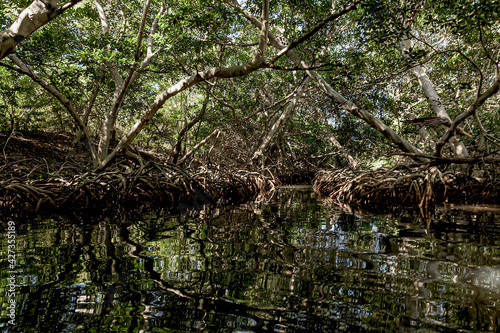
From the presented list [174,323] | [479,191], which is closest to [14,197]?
[174,323]

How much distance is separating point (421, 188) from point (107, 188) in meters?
5.17

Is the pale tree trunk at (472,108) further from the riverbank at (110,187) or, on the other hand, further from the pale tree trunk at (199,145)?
the pale tree trunk at (199,145)

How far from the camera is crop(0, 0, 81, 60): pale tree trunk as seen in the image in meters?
2.68

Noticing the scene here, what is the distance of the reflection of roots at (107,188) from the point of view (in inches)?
150

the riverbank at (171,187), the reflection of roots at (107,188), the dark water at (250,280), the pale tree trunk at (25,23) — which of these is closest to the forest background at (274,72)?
the pale tree trunk at (25,23)

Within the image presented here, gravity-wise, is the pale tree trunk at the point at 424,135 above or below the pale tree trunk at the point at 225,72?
above

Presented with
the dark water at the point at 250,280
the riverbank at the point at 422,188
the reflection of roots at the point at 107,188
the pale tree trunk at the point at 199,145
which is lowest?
the dark water at the point at 250,280

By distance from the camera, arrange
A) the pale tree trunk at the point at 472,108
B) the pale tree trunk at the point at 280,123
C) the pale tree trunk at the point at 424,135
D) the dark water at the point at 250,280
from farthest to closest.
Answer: the pale tree trunk at the point at 280,123, the pale tree trunk at the point at 424,135, the pale tree trunk at the point at 472,108, the dark water at the point at 250,280

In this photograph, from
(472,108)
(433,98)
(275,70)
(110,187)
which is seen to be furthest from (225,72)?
(275,70)

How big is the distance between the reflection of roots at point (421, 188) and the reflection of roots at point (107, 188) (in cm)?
276

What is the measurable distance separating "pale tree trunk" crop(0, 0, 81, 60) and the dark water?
181 cm

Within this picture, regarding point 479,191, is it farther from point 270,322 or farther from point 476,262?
point 270,322

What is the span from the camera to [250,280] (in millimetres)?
1528

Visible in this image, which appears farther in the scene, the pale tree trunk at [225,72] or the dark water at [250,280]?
the pale tree trunk at [225,72]
